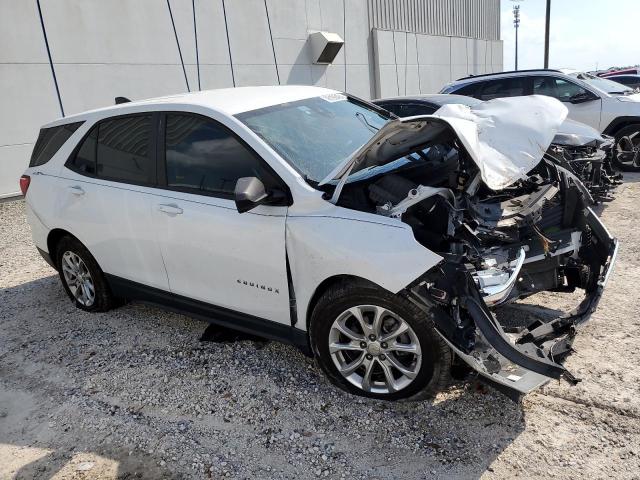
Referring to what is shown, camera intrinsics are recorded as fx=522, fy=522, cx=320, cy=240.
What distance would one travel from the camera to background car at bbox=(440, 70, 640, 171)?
8.47 m

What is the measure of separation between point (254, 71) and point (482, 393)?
12.6 meters

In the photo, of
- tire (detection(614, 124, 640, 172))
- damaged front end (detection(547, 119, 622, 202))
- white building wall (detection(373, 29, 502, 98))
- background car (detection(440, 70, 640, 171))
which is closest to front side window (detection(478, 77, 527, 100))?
background car (detection(440, 70, 640, 171))

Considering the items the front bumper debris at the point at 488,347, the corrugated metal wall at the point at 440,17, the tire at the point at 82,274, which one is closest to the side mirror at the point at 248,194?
the front bumper debris at the point at 488,347

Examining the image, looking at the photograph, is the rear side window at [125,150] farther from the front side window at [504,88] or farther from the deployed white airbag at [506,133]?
the front side window at [504,88]

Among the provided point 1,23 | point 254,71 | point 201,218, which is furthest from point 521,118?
point 254,71

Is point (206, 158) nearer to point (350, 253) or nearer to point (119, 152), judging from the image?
point (119, 152)

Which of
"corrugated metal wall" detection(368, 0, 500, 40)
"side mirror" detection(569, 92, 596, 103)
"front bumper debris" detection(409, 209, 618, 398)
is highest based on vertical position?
"corrugated metal wall" detection(368, 0, 500, 40)

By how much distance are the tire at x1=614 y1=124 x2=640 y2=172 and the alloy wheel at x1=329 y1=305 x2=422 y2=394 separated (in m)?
7.39

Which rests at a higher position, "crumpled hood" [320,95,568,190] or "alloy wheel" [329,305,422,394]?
"crumpled hood" [320,95,568,190]

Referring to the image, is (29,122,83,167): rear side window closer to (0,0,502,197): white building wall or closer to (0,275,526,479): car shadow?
(0,275,526,479): car shadow

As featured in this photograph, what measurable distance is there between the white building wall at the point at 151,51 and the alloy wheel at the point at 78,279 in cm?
631

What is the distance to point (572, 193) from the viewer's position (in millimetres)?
3566

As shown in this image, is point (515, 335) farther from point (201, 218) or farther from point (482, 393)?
point (201, 218)

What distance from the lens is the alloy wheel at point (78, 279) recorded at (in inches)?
179
